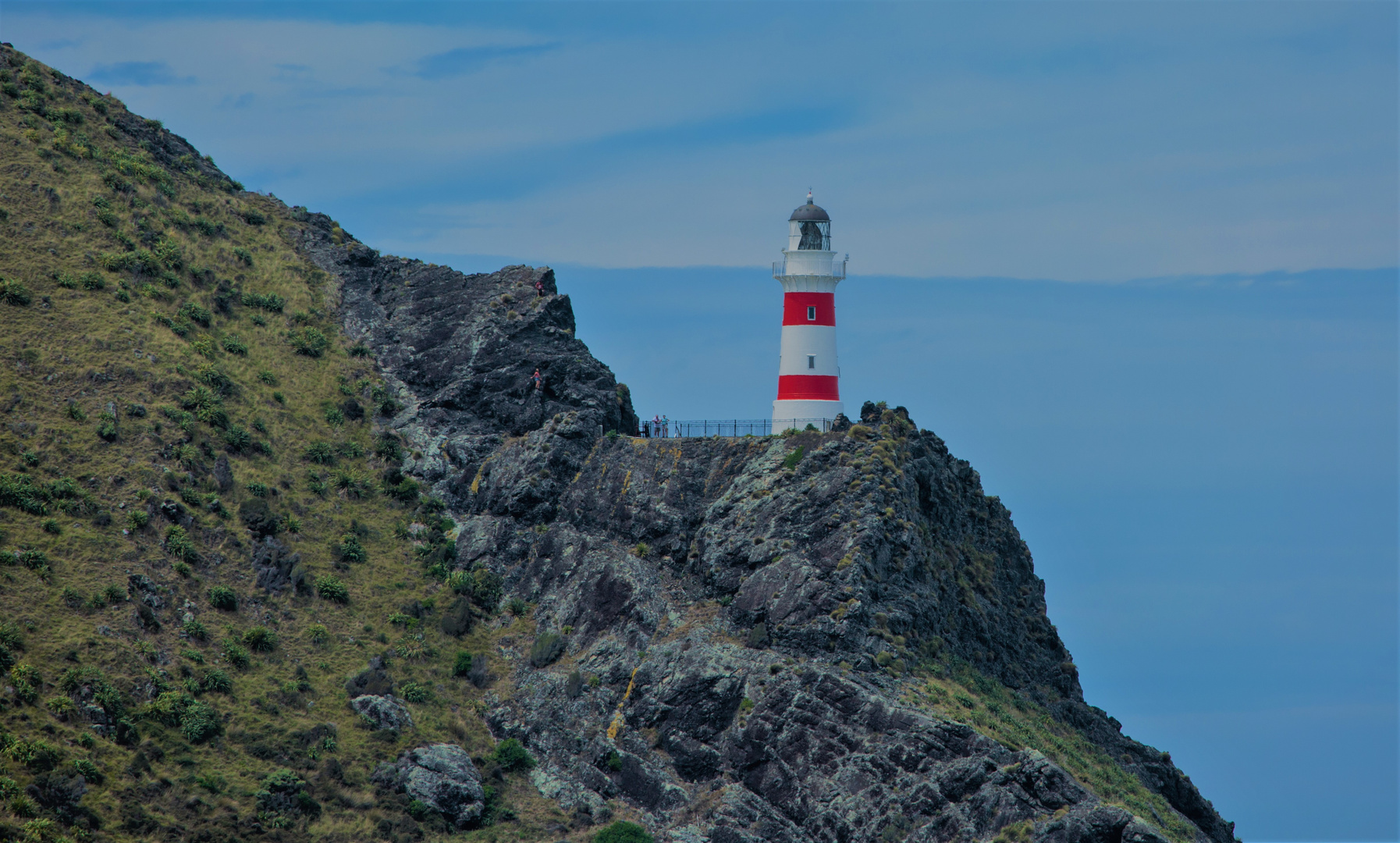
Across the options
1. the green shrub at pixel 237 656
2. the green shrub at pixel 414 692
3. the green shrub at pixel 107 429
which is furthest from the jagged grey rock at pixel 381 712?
the green shrub at pixel 107 429

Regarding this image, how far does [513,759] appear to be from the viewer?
70.4 metres

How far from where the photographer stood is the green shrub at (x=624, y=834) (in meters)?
65.9

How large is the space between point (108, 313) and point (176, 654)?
23.2 meters

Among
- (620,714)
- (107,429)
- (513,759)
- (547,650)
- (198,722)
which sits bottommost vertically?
(513,759)

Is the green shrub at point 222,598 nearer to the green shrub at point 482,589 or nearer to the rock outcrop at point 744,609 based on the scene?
the green shrub at point 482,589

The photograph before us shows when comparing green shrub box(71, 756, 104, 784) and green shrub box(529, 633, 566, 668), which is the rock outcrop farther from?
green shrub box(71, 756, 104, 784)

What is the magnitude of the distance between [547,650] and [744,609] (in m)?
10.1

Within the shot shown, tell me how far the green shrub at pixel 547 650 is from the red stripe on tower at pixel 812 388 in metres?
18.5

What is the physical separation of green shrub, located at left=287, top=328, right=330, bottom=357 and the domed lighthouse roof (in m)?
28.1

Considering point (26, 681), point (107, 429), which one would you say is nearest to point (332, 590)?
point (107, 429)

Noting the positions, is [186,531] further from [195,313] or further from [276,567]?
[195,313]

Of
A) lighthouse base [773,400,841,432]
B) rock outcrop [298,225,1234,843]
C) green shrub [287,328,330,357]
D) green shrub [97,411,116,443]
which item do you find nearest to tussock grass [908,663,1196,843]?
rock outcrop [298,225,1234,843]

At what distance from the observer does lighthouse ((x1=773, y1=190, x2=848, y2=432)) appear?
3280 inches

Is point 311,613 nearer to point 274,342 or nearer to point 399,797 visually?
point 399,797
